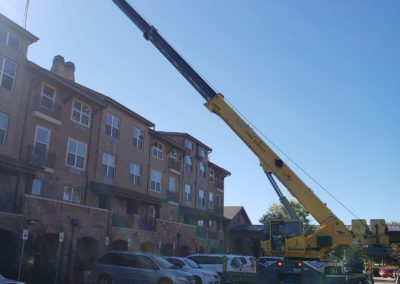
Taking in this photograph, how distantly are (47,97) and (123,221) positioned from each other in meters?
9.41

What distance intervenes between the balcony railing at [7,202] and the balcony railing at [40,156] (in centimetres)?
280

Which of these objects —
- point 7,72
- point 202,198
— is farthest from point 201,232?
point 7,72

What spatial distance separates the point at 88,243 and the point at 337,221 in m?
16.1

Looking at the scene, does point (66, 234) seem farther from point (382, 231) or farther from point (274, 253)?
point (382, 231)

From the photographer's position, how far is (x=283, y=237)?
18719 mm

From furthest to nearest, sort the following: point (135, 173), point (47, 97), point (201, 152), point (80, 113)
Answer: point (201, 152) < point (135, 173) < point (80, 113) < point (47, 97)

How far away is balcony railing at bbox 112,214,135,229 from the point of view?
2936cm

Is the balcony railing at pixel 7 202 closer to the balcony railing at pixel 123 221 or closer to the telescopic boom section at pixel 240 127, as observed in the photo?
the balcony railing at pixel 123 221

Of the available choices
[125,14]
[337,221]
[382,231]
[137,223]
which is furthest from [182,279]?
[137,223]

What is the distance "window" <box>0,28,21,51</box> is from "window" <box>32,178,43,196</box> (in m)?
7.17

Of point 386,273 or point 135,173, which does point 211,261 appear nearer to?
point 135,173

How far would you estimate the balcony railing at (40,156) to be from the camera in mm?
24719

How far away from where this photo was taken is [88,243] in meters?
28.2

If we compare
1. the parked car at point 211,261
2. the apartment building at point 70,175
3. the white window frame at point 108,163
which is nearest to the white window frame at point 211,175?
the apartment building at point 70,175
